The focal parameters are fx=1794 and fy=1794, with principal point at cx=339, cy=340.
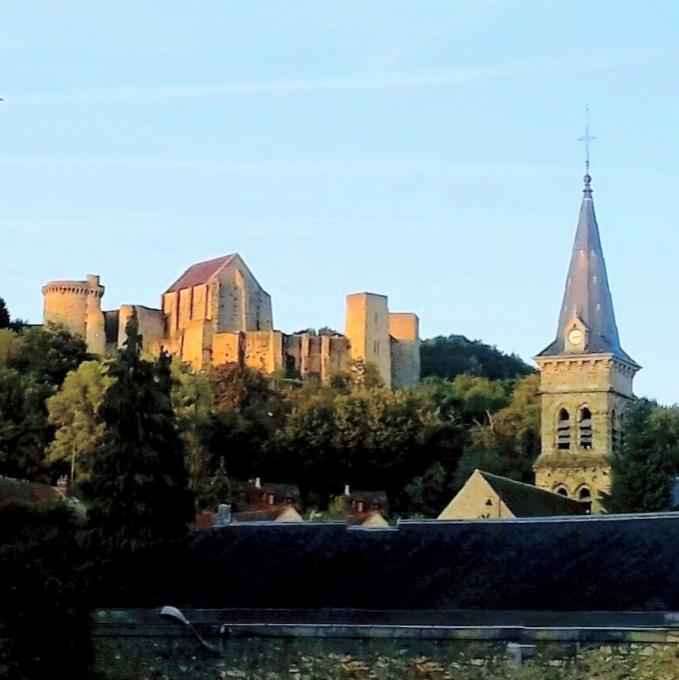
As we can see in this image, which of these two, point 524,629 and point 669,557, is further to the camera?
point 669,557

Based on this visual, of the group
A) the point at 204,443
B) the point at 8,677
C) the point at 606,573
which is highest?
the point at 204,443

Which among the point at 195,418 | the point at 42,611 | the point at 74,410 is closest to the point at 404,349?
the point at 195,418

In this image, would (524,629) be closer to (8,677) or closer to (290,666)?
(290,666)

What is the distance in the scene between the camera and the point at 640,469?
2361 inches

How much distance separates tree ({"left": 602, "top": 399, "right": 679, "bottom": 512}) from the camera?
2322 inches

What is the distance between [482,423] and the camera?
347 ft

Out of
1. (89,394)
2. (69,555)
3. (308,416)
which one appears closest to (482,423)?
(308,416)

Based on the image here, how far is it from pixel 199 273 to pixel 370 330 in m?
15.3

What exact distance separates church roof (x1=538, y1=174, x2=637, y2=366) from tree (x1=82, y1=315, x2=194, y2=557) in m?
35.0

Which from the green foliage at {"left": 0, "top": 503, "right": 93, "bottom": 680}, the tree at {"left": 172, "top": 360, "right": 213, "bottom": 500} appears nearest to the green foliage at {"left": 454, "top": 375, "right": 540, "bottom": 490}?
the tree at {"left": 172, "top": 360, "right": 213, "bottom": 500}

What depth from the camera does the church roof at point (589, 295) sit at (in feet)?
227

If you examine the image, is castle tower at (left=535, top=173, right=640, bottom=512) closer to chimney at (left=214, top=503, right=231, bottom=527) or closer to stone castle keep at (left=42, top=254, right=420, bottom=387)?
chimney at (left=214, top=503, right=231, bottom=527)

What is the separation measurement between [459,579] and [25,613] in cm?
732

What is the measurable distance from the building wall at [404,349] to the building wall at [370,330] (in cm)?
192
